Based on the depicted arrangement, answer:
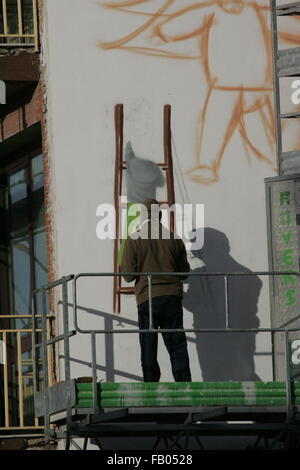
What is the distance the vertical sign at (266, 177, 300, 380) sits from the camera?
23500 mm

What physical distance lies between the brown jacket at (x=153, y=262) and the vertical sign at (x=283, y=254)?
1.37 meters

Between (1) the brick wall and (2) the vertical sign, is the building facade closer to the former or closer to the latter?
(1) the brick wall

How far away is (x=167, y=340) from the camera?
2267 centimetres

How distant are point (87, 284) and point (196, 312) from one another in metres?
1.26

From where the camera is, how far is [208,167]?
79.2ft

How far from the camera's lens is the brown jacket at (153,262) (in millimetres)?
22578

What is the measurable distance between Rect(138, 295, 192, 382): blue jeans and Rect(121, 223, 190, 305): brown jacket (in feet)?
0.34

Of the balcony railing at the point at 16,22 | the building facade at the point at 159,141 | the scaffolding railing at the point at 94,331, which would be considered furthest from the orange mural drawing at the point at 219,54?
the scaffolding railing at the point at 94,331

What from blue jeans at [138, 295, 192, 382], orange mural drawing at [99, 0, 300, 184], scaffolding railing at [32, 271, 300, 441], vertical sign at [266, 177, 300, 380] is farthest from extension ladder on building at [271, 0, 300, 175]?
blue jeans at [138, 295, 192, 382]

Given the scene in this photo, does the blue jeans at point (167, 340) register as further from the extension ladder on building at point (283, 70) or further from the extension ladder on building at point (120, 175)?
the extension ladder on building at point (283, 70)

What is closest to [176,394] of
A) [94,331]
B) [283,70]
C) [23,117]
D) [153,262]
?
[94,331]

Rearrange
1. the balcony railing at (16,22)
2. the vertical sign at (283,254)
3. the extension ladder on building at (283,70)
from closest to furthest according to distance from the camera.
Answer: the vertical sign at (283,254) → the extension ladder on building at (283,70) → the balcony railing at (16,22)

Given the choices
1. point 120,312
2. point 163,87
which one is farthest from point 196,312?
point 163,87
